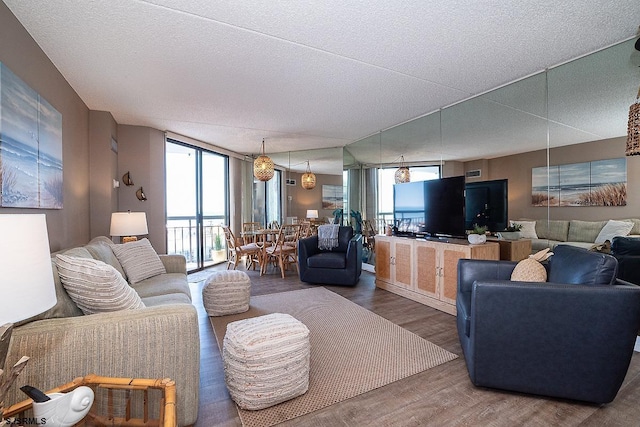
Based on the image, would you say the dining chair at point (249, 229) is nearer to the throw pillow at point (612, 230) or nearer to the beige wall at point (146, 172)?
the beige wall at point (146, 172)

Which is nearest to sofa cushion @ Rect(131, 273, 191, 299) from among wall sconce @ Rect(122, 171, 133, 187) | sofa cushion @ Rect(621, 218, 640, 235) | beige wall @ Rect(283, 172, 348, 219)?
wall sconce @ Rect(122, 171, 133, 187)

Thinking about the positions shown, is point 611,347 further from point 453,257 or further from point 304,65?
point 304,65

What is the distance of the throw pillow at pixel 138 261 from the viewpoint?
2.83 metres

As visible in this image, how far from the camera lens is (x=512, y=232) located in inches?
127

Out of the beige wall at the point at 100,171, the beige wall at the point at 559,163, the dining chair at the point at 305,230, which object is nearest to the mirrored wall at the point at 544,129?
the beige wall at the point at 559,163

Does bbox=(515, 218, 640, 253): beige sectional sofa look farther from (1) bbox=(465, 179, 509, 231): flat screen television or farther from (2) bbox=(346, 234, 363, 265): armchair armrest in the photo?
(2) bbox=(346, 234, 363, 265): armchair armrest

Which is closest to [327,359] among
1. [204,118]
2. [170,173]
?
[204,118]

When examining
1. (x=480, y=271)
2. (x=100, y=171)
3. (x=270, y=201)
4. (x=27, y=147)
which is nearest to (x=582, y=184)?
(x=480, y=271)

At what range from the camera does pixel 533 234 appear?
3080 mm

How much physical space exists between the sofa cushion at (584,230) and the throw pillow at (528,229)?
0.99ft

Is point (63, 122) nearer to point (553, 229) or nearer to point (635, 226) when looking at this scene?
point (553, 229)

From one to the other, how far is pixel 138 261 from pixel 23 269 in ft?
7.98

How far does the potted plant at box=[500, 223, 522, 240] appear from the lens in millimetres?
3184

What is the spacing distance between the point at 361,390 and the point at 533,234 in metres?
2.57
